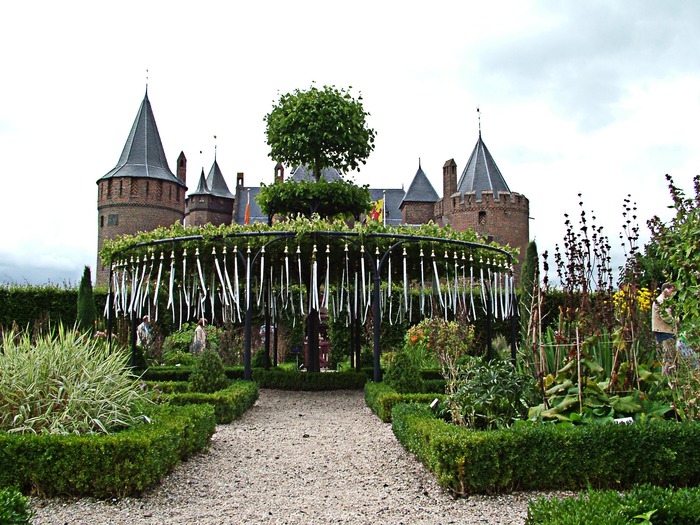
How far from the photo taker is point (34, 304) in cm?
1803

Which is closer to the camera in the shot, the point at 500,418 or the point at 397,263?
the point at 500,418

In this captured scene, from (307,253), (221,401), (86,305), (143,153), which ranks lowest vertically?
(221,401)

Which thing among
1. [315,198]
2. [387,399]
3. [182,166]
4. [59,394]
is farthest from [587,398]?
[182,166]

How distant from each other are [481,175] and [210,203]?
973 inches

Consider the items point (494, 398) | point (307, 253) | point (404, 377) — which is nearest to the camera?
point (494, 398)

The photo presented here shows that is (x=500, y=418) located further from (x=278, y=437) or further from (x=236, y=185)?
(x=236, y=185)

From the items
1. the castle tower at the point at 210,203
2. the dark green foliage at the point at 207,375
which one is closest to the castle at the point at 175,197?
the castle tower at the point at 210,203

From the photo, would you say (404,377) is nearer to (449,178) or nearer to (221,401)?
(221,401)

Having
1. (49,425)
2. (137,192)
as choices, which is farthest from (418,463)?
(137,192)

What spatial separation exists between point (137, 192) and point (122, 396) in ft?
107

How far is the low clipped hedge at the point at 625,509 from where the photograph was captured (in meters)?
2.72

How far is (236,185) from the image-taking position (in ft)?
162

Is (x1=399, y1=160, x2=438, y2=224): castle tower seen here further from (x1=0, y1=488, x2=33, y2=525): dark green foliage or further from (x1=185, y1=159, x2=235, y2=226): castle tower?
(x1=0, y1=488, x2=33, y2=525): dark green foliage

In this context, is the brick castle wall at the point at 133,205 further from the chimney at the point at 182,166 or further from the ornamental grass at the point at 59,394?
the ornamental grass at the point at 59,394
